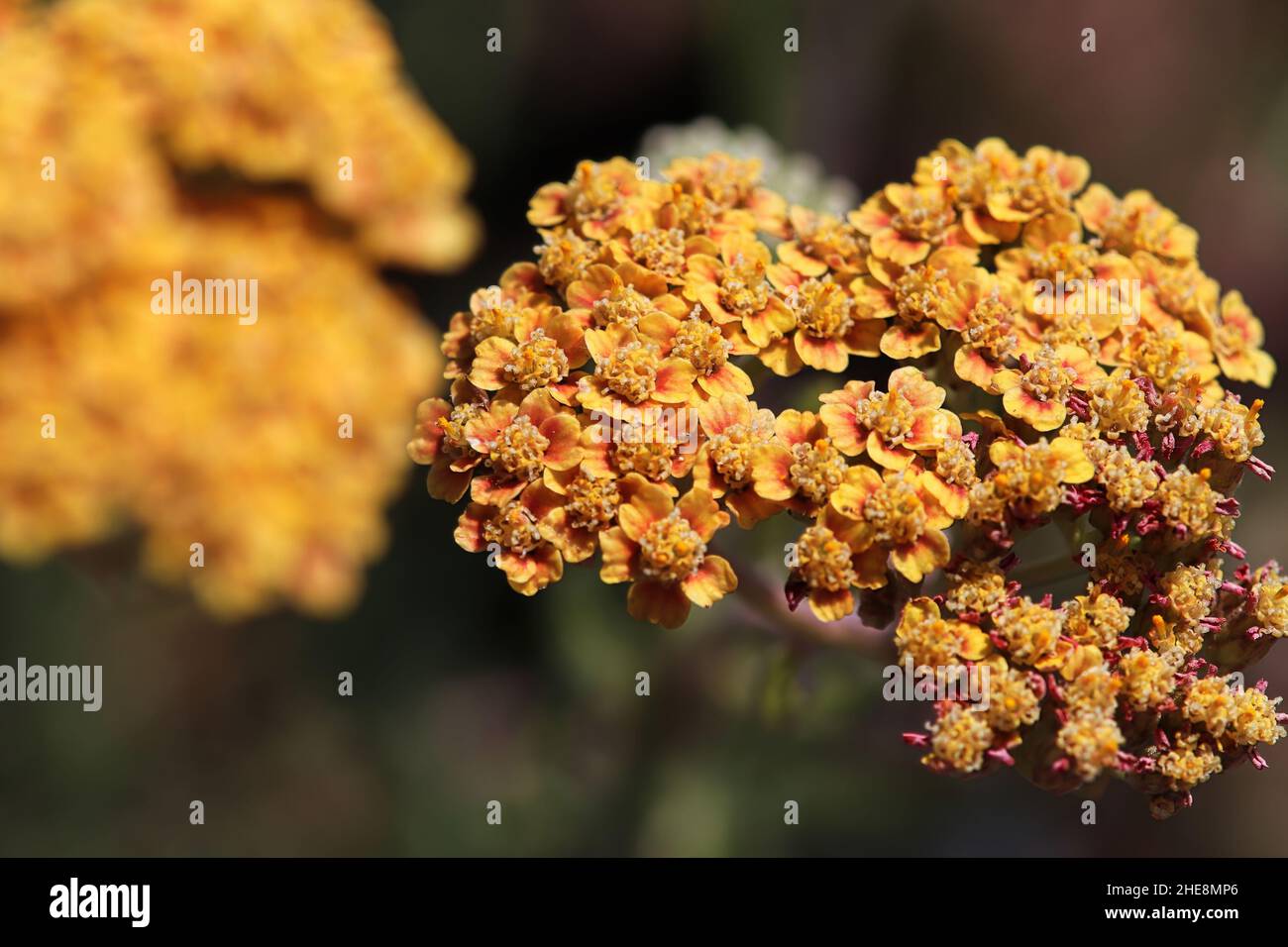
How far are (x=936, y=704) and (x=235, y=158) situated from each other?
1.76m

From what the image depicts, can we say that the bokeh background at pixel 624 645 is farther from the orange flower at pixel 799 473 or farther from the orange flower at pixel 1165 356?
the orange flower at pixel 1165 356

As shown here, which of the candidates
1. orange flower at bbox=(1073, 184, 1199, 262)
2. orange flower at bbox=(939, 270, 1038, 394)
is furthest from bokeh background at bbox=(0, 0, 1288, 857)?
orange flower at bbox=(1073, 184, 1199, 262)

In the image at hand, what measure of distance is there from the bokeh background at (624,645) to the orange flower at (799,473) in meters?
0.44

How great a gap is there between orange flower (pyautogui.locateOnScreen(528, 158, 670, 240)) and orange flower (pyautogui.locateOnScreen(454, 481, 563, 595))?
1.80 feet

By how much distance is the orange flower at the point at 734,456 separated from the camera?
199 centimetres

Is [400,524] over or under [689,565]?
over

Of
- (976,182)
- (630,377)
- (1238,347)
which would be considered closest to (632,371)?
(630,377)

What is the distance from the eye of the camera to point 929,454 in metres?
2.04

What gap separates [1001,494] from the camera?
197 centimetres

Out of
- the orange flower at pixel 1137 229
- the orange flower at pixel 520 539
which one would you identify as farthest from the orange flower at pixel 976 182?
the orange flower at pixel 520 539

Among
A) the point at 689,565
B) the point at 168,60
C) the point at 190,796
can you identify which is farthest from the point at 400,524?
the point at 689,565

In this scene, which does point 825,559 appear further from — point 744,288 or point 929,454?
point 744,288

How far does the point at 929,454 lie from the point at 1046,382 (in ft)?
0.73
